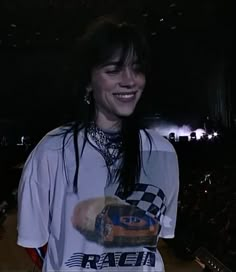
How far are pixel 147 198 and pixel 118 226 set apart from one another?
0.22 feet

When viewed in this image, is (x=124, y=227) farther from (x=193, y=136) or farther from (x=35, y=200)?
(x=193, y=136)

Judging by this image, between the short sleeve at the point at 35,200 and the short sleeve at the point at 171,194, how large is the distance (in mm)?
211

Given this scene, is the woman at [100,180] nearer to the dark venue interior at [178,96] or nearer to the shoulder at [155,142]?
the shoulder at [155,142]

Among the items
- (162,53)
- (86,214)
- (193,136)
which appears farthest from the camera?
(193,136)

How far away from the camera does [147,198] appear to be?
91 centimetres

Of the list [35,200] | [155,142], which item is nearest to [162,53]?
[155,142]

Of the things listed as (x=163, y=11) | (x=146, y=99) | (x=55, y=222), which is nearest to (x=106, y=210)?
(x=55, y=222)

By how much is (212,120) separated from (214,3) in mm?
954

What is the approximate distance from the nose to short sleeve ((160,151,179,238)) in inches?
6.1

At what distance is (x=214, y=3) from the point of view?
4.16 metres

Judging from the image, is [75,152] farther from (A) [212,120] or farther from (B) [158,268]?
(A) [212,120]

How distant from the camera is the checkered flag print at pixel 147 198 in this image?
91cm

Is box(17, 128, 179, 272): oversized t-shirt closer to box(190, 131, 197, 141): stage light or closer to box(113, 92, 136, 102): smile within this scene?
box(113, 92, 136, 102): smile

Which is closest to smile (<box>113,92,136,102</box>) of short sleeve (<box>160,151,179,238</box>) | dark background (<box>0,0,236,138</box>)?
short sleeve (<box>160,151,179,238</box>)
